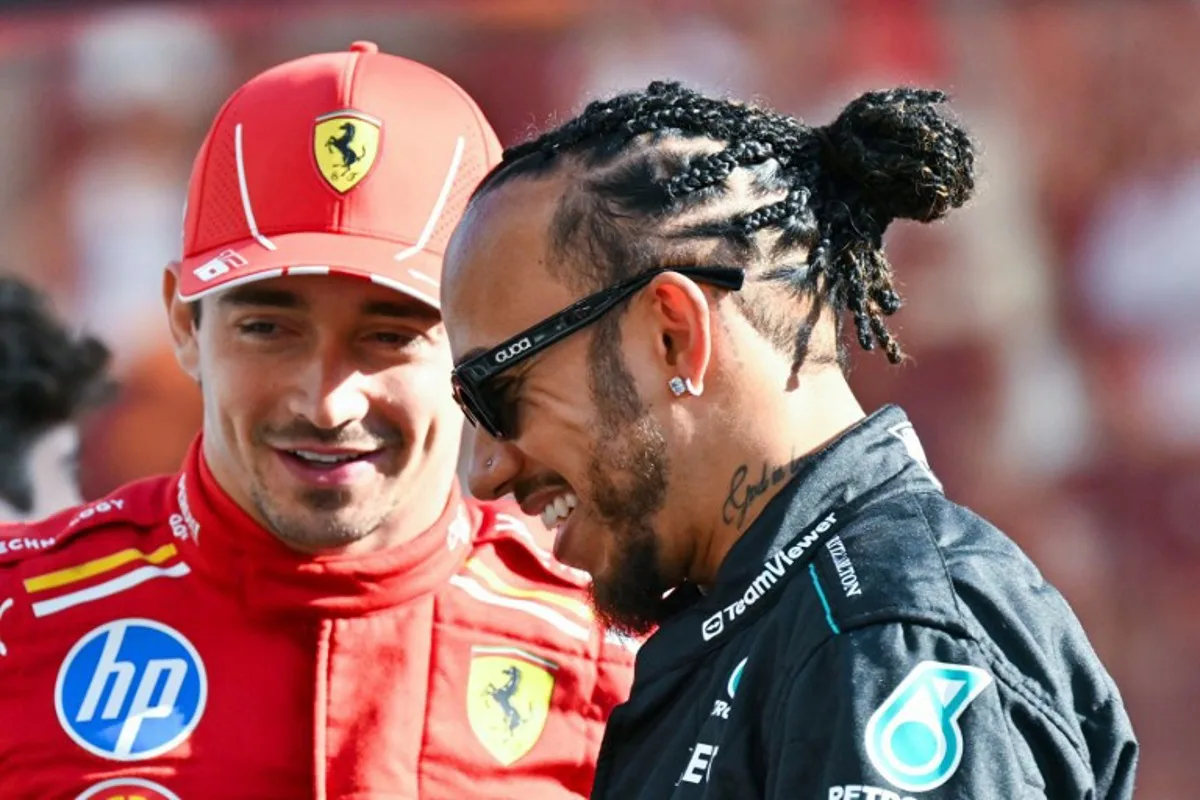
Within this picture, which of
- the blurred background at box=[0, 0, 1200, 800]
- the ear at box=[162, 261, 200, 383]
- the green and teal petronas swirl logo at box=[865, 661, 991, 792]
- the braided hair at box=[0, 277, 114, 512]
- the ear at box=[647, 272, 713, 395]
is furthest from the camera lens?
the blurred background at box=[0, 0, 1200, 800]

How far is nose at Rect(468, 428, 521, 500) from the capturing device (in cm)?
199

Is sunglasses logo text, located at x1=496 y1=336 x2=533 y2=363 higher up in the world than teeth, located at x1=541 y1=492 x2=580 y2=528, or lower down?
higher up

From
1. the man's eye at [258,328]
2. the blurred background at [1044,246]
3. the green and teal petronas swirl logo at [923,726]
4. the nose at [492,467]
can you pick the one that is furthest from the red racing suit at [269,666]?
the blurred background at [1044,246]

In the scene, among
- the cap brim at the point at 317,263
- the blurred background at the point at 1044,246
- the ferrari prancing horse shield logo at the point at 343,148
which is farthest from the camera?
the blurred background at the point at 1044,246

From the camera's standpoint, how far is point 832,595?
160 cm

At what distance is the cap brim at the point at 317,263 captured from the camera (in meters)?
2.54

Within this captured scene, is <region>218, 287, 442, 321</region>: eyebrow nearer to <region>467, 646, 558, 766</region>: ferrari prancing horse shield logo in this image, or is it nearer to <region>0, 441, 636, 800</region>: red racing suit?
<region>0, 441, 636, 800</region>: red racing suit

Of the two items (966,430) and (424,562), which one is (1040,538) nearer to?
(966,430)

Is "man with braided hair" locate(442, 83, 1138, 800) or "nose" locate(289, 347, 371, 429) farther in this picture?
"nose" locate(289, 347, 371, 429)

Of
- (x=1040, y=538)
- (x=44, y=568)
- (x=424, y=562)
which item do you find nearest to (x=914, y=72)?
(x=1040, y=538)

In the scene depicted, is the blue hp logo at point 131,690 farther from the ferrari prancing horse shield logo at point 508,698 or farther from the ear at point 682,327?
the ear at point 682,327

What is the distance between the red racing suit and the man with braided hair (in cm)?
66

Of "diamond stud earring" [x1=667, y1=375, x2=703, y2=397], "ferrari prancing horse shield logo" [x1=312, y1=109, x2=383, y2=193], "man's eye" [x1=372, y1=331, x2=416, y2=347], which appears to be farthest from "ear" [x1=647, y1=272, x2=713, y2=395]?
"ferrari prancing horse shield logo" [x1=312, y1=109, x2=383, y2=193]

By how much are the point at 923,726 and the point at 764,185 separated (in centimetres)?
72
